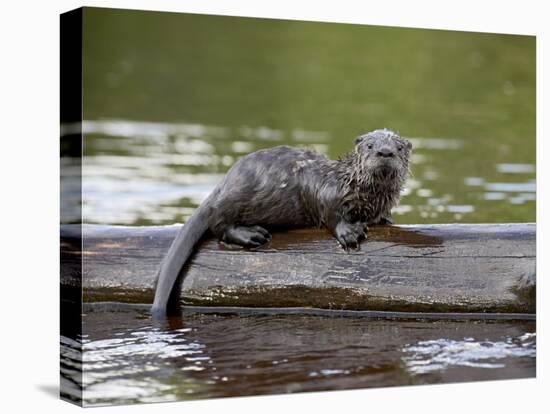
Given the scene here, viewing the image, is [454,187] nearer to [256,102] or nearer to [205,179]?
[205,179]

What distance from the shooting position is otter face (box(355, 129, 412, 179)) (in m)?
5.75

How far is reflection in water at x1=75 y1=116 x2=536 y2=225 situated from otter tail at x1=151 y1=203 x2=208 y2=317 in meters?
0.78

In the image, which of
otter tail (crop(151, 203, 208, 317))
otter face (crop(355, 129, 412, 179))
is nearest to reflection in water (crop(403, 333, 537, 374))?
otter face (crop(355, 129, 412, 179))

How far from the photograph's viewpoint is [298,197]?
5.97 meters

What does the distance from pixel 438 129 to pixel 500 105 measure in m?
1.72

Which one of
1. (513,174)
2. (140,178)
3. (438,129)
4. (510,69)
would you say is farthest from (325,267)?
(438,129)

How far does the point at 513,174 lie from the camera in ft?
28.7

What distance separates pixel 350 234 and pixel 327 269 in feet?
0.69

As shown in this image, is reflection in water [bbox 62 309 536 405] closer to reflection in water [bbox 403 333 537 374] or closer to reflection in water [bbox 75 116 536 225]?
reflection in water [bbox 403 333 537 374]

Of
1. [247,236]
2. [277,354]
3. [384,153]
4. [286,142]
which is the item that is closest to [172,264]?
[247,236]

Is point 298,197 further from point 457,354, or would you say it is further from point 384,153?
point 457,354

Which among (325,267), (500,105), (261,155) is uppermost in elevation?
(500,105)

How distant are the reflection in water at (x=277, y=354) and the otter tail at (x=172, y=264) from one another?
0.09 metres

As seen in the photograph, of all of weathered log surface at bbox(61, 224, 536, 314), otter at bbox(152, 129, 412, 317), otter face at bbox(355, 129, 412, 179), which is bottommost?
weathered log surface at bbox(61, 224, 536, 314)
